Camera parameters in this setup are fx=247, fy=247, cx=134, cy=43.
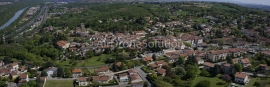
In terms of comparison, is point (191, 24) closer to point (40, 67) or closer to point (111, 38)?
point (111, 38)

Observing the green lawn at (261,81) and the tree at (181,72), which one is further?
the tree at (181,72)

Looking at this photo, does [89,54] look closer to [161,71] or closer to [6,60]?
[6,60]

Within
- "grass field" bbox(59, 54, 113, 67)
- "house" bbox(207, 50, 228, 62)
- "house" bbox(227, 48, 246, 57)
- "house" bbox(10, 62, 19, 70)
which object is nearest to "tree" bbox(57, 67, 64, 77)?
"grass field" bbox(59, 54, 113, 67)

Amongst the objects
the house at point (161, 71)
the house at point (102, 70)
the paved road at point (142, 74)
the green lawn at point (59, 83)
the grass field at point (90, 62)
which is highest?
the house at point (161, 71)

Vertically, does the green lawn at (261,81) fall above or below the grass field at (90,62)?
above

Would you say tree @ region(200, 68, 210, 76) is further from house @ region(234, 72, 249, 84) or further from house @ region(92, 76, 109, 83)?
house @ region(92, 76, 109, 83)

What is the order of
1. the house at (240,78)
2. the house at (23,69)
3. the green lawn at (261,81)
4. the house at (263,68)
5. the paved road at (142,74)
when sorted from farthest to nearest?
1. the house at (23,69)
2. the house at (263,68)
3. the paved road at (142,74)
4. the house at (240,78)
5. the green lawn at (261,81)

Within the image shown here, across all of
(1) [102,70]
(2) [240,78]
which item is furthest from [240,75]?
(1) [102,70]

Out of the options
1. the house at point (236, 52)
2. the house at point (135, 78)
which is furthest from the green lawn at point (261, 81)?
the house at point (135, 78)

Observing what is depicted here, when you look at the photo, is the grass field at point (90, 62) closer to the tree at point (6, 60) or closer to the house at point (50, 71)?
the house at point (50, 71)

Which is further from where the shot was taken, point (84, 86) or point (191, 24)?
point (191, 24)

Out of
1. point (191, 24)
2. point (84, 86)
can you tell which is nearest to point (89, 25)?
point (191, 24)
